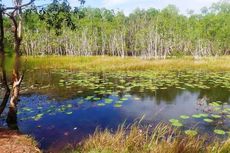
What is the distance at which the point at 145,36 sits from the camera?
77625mm

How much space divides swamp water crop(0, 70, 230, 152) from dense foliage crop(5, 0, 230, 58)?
47.1 m

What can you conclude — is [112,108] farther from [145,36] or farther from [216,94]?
[145,36]

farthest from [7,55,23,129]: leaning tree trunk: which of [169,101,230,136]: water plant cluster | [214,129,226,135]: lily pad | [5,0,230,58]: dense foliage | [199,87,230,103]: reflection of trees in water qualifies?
[5,0,230,58]: dense foliage

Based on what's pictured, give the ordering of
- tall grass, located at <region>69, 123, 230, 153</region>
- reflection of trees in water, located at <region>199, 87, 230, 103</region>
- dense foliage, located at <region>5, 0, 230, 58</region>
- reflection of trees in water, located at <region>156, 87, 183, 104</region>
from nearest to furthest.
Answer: tall grass, located at <region>69, 123, 230, 153</region> → reflection of trees in water, located at <region>156, 87, 183, 104</region> → reflection of trees in water, located at <region>199, 87, 230, 103</region> → dense foliage, located at <region>5, 0, 230, 58</region>

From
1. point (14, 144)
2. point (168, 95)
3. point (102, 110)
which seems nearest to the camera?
point (14, 144)

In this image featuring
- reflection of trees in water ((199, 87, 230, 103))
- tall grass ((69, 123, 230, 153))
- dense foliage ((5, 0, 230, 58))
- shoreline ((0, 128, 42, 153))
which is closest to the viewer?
shoreline ((0, 128, 42, 153))

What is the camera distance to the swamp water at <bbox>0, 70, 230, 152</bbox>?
450 inches

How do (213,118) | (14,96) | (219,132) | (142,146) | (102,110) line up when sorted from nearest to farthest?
(142,146), (219,132), (14,96), (213,118), (102,110)

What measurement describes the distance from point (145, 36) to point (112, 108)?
64.2 metres

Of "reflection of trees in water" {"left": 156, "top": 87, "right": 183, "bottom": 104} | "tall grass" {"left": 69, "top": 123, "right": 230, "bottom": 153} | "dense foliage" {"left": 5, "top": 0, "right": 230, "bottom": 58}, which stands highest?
"dense foliage" {"left": 5, "top": 0, "right": 230, "bottom": 58}

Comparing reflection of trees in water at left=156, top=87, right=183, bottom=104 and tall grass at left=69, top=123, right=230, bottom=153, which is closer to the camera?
tall grass at left=69, top=123, right=230, bottom=153

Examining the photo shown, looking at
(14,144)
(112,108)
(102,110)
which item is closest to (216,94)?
(112,108)

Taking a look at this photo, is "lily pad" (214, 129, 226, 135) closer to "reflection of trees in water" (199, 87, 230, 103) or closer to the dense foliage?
"reflection of trees in water" (199, 87, 230, 103)

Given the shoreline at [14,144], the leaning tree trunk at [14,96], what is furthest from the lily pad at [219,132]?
the leaning tree trunk at [14,96]
